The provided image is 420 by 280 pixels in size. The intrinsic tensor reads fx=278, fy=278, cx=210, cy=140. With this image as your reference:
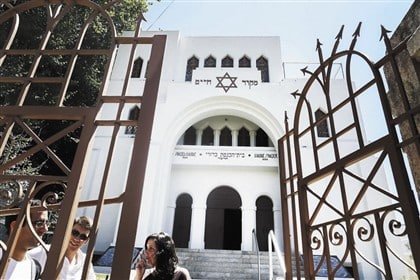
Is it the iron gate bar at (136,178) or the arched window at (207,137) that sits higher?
the arched window at (207,137)

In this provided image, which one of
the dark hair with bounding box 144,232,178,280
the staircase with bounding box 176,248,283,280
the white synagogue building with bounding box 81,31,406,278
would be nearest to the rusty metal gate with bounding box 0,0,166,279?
the dark hair with bounding box 144,232,178,280

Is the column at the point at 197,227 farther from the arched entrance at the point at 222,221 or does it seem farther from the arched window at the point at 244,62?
the arched window at the point at 244,62

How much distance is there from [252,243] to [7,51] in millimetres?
9836

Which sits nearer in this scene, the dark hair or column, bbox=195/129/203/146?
the dark hair

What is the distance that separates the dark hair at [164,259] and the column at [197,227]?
341 inches

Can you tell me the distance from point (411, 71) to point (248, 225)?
9676 mm

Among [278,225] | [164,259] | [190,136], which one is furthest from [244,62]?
[164,259]

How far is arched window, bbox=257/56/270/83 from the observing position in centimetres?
1324

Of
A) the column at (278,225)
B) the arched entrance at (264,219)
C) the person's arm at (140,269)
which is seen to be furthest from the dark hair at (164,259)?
the arched entrance at (264,219)

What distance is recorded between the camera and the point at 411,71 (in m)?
1.72

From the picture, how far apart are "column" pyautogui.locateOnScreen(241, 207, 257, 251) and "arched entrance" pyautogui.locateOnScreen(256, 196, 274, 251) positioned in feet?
2.34

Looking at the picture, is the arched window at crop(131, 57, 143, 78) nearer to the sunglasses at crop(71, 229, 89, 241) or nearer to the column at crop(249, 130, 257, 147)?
the column at crop(249, 130, 257, 147)

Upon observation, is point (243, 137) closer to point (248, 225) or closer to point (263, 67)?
point (263, 67)

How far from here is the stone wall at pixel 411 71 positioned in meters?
1.60
